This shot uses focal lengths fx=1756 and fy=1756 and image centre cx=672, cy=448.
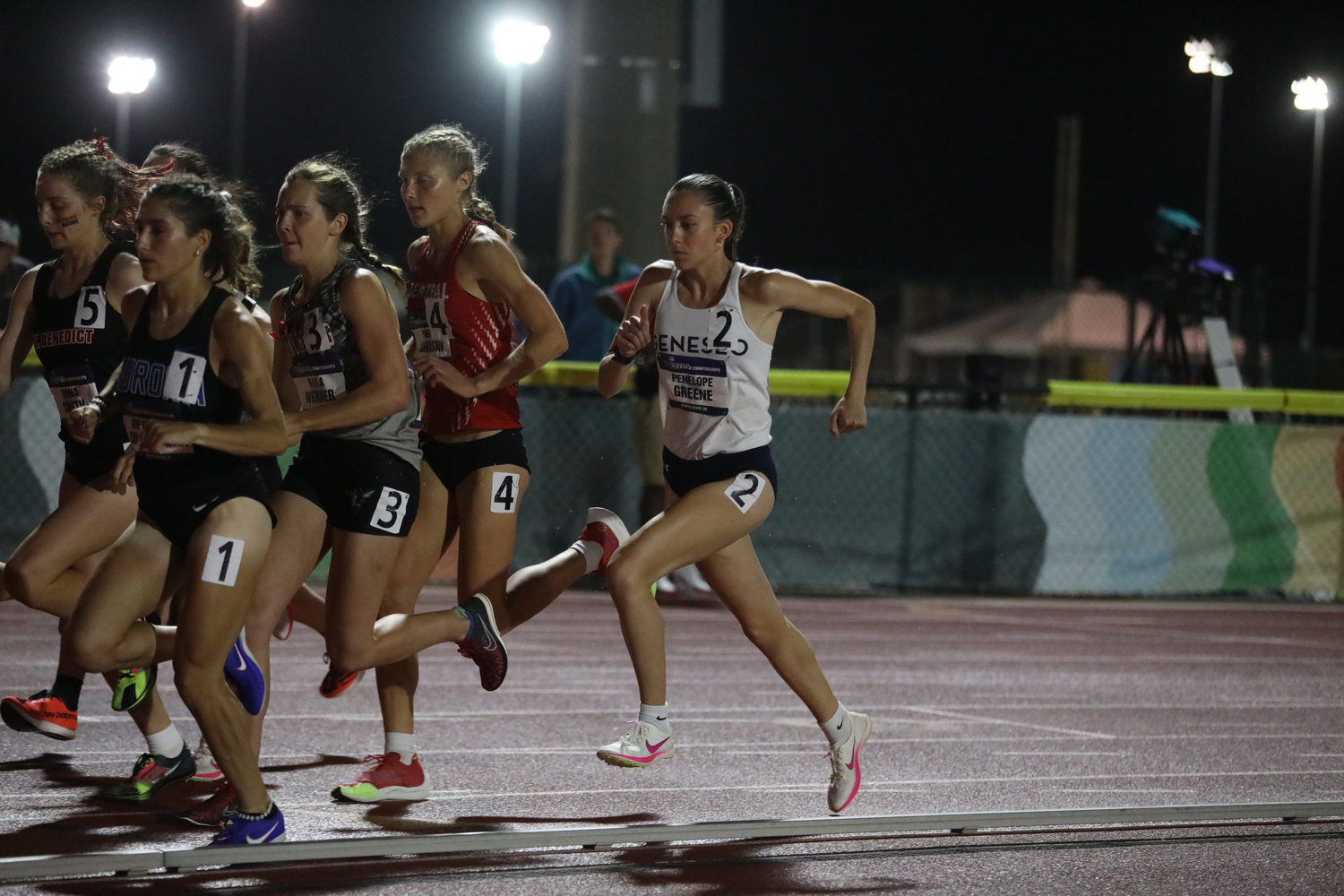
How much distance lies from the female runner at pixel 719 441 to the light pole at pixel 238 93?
38936 mm

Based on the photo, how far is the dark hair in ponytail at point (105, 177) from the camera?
20.0 ft

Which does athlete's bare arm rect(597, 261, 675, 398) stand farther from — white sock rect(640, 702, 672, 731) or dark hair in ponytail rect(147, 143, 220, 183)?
dark hair in ponytail rect(147, 143, 220, 183)

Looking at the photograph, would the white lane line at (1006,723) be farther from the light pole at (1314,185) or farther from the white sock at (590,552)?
the light pole at (1314,185)

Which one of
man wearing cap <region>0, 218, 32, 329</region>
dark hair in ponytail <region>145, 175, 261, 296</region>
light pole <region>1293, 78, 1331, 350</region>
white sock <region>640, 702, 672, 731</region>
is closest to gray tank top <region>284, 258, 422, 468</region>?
dark hair in ponytail <region>145, 175, 261, 296</region>

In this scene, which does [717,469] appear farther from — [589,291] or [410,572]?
[589,291]

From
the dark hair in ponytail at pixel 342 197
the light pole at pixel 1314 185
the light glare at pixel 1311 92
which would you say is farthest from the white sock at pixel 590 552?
the light glare at pixel 1311 92

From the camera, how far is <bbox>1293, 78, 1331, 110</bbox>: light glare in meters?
27.0

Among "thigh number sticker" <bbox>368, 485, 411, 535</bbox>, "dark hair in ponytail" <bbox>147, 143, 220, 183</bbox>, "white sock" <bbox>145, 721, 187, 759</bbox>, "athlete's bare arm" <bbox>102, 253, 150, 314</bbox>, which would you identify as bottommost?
"white sock" <bbox>145, 721, 187, 759</bbox>

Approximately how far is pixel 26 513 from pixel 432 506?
739cm

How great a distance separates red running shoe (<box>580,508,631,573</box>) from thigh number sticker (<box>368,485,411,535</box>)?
81 centimetres

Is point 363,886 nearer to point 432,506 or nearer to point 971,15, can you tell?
point 432,506

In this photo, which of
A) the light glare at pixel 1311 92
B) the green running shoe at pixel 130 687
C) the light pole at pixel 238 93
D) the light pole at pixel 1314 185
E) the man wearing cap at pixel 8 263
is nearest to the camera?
the green running shoe at pixel 130 687

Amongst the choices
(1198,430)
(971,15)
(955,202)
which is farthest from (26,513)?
(955,202)

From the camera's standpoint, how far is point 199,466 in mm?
4898
